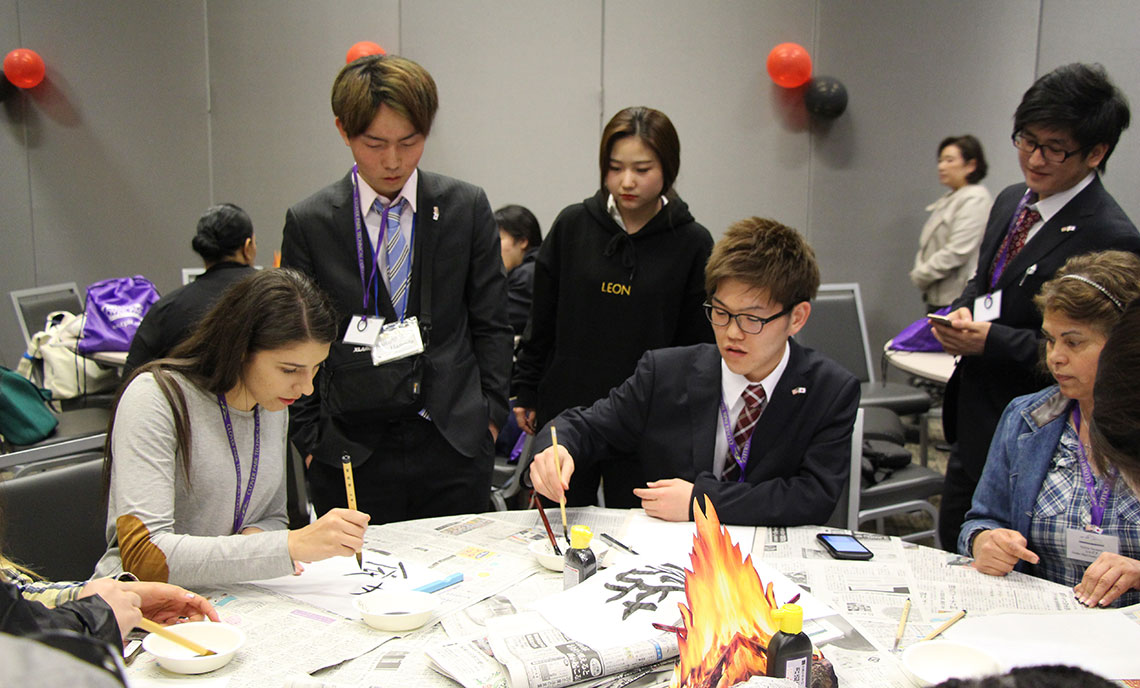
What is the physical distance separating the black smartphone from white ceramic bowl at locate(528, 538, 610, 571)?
444 millimetres

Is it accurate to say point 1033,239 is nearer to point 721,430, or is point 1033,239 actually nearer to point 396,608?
point 721,430

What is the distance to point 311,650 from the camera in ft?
4.18

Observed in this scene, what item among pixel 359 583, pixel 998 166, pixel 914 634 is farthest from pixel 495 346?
pixel 998 166

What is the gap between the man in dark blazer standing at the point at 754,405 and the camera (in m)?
1.85

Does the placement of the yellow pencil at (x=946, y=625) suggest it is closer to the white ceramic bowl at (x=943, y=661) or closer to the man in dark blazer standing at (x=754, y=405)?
the white ceramic bowl at (x=943, y=661)

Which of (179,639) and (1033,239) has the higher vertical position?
(1033,239)

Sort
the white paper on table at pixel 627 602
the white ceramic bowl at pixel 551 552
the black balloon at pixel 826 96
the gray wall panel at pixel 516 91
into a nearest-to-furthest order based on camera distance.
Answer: the white paper on table at pixel 627 602 < the white ceramic bowl at pixel 551 552 < the black balloon at pixel 826 96 < the gray wall panel at pixel 516 91

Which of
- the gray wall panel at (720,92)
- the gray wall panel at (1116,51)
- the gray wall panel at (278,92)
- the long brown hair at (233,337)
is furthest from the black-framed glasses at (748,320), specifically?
the gray wall panel at (278,92)

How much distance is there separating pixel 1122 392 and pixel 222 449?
5.07 feet

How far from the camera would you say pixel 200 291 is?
122 inches

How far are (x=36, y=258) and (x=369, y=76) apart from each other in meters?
5.79

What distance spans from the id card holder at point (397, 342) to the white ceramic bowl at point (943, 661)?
4.20 ft

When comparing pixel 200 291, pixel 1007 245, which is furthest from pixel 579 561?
pixel 200 291

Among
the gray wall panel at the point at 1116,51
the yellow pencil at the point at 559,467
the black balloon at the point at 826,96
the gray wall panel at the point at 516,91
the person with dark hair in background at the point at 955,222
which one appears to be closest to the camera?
the yellow pencil at the point at 559,467
